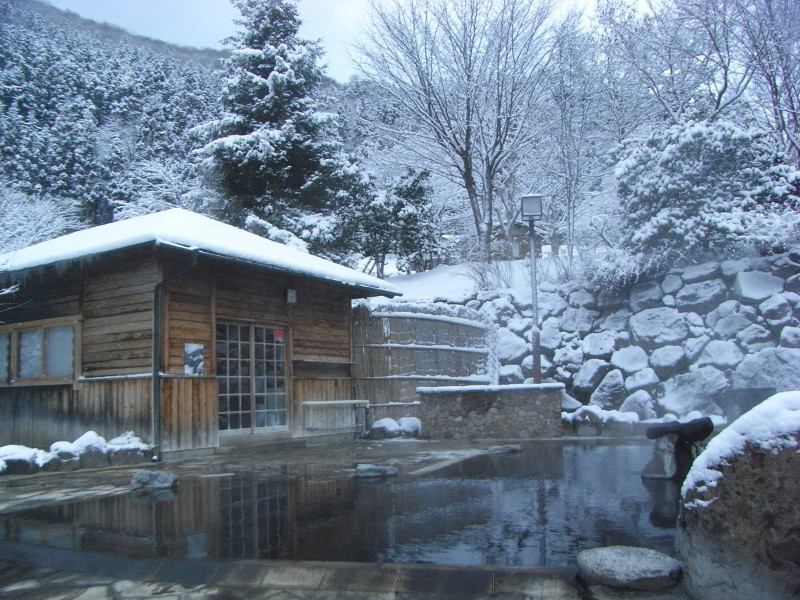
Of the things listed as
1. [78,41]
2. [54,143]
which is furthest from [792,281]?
[78,41]

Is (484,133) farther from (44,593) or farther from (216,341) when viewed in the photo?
(44,593)

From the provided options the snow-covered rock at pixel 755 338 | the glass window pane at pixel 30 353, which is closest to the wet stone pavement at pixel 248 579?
the glass window pane at pixel 30 353

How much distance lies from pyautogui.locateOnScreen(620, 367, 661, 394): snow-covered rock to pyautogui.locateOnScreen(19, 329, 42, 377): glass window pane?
11026 mm

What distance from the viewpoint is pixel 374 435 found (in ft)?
40.1

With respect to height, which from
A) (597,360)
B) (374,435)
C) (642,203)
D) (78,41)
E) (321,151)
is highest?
(78,41)

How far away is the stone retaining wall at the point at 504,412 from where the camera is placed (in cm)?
1109

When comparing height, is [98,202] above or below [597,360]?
above

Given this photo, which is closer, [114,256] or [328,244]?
[114,256]

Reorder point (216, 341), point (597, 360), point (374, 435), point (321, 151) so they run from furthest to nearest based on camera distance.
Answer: point (321, 151) < point (597, 360) < point (374, 435) < point (216, 341)

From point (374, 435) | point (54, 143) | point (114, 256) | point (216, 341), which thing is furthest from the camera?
point (54, 143)

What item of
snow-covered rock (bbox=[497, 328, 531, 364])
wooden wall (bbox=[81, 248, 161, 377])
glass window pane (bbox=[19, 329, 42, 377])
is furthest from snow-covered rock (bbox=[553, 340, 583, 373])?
glass window pane (bbox=[19, 329, 42, 377])

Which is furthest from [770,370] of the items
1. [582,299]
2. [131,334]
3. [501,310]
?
[131,334]

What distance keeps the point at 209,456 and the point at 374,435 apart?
3.64 metres

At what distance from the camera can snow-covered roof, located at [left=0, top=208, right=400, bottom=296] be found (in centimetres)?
838
